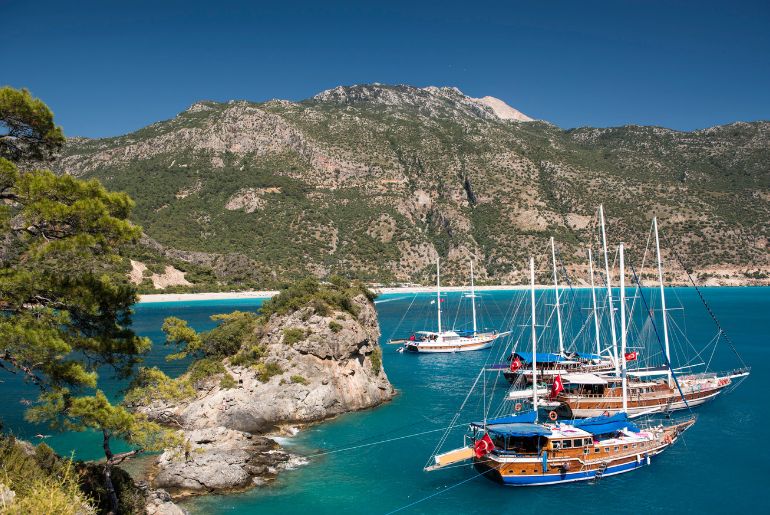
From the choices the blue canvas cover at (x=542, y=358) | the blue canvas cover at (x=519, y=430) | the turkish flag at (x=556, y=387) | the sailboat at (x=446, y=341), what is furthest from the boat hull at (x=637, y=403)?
the sailboat at (x=446, y=341)

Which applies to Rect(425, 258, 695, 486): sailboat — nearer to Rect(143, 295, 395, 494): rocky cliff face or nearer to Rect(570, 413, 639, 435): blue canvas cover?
Rect(570, 413, 639, 435): blue canvas cover

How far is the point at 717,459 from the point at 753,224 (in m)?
187

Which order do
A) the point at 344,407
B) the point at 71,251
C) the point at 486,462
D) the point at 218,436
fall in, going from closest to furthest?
the point at 71,251
the point at 486,462
the point at 218,436
the point at 344,407

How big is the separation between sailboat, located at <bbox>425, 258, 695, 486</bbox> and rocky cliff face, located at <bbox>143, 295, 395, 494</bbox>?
10.3m

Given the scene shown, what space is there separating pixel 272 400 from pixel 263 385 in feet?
4.38

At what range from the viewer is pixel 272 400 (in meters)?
37.0

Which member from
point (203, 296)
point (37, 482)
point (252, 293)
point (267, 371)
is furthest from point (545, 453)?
point (203, 296)

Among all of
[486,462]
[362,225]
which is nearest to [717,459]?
[486,462]

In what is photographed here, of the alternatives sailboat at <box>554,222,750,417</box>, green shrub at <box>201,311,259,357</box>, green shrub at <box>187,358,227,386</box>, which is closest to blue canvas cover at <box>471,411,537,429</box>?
sailboat at <box>554,222,750,417</box>

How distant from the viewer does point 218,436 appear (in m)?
30.7

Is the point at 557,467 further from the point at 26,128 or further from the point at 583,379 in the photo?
the point at 26,128

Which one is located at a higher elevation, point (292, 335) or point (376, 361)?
point (292, 335)

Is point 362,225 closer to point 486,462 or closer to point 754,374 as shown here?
point 754,374

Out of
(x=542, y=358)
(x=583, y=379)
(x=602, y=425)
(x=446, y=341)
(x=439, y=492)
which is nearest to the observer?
(x=439, y=492)
